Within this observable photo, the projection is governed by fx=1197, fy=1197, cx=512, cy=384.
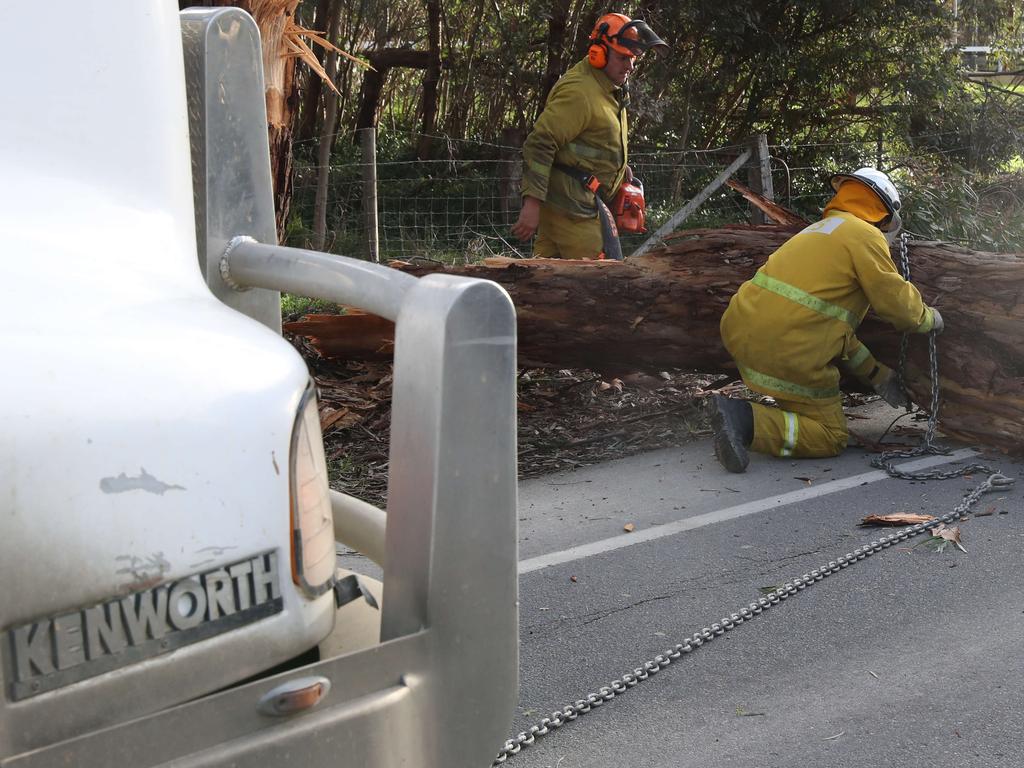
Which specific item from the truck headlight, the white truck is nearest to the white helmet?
the white truck

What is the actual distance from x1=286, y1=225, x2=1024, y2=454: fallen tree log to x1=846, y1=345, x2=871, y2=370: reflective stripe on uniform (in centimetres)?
23

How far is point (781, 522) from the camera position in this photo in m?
5.29

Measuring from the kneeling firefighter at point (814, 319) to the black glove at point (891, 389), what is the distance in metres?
0.12

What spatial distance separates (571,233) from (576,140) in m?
0.67

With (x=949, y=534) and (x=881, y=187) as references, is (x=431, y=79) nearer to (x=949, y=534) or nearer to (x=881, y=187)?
(x=881, y=187)

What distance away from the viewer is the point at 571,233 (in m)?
8.77

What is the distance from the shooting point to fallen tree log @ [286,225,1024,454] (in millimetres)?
6297

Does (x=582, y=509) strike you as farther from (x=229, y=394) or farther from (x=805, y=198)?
(x=805, y=198)

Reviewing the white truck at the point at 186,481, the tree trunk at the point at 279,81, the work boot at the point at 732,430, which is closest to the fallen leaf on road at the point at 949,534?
the work boot at the point at 732,430

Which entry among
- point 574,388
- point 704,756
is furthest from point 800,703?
point 574,388

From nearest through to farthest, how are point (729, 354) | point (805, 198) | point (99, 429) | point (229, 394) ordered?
1. point (99, 429)
2. point (229, 394)
3. point (729, 354)
4. point (805, 198)

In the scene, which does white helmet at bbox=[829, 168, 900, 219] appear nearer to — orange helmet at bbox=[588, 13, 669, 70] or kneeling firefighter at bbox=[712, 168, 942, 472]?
kneeling firefighter at bbox=[712, 168, 942, 472]

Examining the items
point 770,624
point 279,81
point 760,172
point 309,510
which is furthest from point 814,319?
point 760,172

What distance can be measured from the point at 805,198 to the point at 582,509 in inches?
412
